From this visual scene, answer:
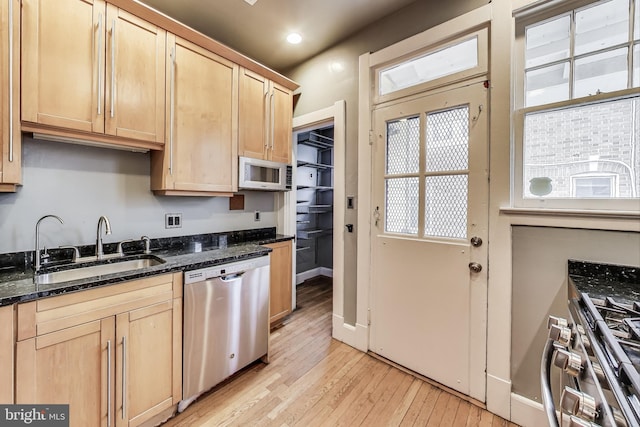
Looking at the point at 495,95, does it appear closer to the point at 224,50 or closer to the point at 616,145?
the point at 616,145

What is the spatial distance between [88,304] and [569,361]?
6.36 feet

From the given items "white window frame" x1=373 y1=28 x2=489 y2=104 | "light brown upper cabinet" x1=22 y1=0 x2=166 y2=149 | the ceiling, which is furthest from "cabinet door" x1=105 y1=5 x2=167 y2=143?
"white window frame" x1=373 y1=28 x2=489 y2=104

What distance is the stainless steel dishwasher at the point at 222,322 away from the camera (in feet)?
5.32

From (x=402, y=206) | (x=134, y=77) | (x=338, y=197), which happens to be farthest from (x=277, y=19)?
(x=402, y=206)

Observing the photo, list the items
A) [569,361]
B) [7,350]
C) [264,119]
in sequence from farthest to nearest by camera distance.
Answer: [264,119] < [7,350] < [569,361]

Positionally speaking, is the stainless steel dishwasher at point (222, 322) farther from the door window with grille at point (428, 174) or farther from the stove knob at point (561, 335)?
the stove knob at point (561, 335)

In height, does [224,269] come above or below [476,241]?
below

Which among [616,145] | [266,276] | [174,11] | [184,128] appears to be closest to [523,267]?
[616,145]

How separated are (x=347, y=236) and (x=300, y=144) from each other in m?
2.20

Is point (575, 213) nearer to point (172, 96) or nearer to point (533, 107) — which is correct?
point (533, 107)

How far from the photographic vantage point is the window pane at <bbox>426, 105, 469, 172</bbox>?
176 centimetres

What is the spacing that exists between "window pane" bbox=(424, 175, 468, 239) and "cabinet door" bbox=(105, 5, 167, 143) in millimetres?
1998

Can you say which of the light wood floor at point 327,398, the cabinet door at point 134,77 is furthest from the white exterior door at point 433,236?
the cabinet door at point 134,77

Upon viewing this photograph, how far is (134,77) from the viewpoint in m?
1.69
